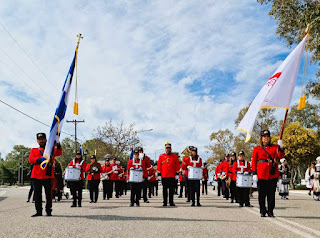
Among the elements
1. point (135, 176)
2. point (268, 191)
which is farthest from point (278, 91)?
point (135, 176)

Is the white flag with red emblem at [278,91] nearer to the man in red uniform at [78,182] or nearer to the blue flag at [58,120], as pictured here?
the blue flag at [58,120]

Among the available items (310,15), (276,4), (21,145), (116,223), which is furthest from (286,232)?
(21,145)

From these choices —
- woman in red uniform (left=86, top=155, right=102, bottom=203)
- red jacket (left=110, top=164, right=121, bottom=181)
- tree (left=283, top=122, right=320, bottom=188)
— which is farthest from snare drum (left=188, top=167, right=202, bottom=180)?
tree (left=283, top=122, right=320, bottom=188)

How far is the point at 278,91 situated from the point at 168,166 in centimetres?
518

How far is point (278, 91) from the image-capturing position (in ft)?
31.3

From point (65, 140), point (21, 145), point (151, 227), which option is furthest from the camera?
point (21, 145)

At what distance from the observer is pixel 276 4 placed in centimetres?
1978

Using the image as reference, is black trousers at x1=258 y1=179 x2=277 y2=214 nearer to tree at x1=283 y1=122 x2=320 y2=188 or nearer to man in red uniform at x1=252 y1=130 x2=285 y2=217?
man in red uniform at x1=252 y1=130 x2=285 y2=217

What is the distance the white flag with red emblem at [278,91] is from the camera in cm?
927

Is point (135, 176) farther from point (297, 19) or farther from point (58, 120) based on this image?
point (297, 19)

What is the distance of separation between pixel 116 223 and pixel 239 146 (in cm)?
5640

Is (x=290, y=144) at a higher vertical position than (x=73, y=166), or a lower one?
higher

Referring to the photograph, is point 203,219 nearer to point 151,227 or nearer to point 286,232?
point 151,227

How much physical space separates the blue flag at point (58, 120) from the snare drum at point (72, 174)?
340cm
